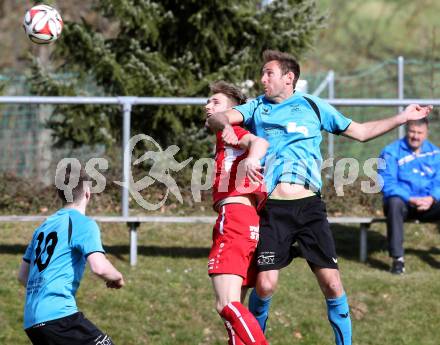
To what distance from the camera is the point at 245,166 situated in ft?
19.1

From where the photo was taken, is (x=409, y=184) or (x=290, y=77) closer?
(x=290, y=77)

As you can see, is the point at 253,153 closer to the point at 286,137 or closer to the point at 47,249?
the point at 286,137

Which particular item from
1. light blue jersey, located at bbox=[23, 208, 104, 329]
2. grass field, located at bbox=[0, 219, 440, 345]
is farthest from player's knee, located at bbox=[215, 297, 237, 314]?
grass field, located at bbox=[0, 219, 440, 345]

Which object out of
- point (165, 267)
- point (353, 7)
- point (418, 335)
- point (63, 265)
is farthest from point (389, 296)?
point (353, 7)

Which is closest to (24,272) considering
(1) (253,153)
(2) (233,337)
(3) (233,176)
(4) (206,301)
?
(2) (233,337)

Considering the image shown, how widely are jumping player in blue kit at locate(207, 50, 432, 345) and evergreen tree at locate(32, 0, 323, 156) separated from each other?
165 inches

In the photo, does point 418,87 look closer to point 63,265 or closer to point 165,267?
point 165,267

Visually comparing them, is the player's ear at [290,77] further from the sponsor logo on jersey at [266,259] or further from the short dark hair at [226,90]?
the sponsor logo on jersey at [266,259]

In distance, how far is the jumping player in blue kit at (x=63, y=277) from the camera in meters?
5.36

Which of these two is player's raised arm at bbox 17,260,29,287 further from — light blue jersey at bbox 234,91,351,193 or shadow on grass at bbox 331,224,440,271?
shadow on grass at bbox 331,224,440,271

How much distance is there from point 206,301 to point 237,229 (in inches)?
98.8

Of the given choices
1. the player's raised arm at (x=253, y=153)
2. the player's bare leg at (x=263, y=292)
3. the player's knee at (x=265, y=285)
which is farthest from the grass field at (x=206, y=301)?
the player's raised arm at (x=253, y=153)

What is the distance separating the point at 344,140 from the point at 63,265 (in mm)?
7626

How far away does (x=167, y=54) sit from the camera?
37.9 ft
